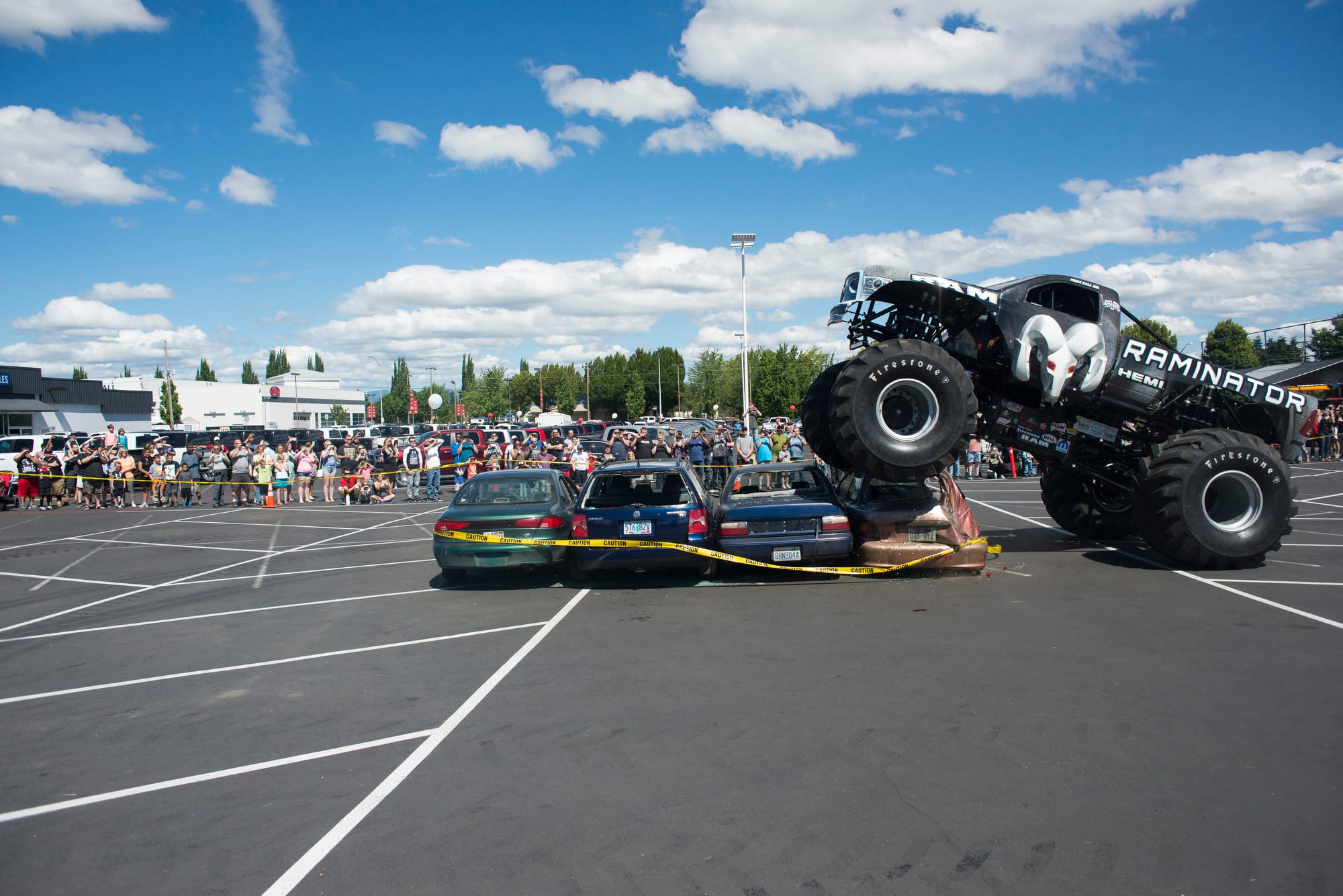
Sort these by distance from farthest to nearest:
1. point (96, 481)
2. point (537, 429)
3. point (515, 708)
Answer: point (537, 429), point (96, 481), point (515, 708)

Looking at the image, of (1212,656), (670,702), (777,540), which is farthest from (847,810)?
(777,540)

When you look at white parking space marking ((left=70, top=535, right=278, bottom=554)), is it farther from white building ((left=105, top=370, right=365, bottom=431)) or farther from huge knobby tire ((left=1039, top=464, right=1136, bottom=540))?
white building ((left=105, top=370, right=365, bottom=431))

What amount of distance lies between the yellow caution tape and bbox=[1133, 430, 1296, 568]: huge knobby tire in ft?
7.41

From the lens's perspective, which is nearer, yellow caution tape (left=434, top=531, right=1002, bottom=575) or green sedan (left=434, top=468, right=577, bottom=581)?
yellow caution tape (left=434, top=531, right=1002, bottom=575)

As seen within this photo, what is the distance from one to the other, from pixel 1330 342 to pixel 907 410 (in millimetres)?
58239

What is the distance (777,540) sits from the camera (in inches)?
399

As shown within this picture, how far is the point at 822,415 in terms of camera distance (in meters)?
11.9

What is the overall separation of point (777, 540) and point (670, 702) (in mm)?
4480

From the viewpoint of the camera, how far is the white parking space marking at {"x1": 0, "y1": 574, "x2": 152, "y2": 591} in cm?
1180

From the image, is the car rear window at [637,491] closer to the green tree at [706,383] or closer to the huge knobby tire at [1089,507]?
the huge knobby tire at [1089,507]

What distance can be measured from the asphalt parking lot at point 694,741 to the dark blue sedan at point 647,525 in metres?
0.44

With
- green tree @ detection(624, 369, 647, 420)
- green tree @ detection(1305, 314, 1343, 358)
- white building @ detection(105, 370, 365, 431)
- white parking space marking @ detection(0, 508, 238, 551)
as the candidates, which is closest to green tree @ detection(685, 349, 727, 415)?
green tree @ detection(624, 369, 647, 420)

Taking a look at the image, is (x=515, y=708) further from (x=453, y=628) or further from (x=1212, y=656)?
(x=1212, y=656)

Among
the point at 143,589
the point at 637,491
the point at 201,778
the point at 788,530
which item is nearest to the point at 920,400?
the point at 788,530
